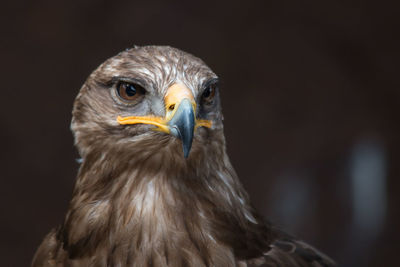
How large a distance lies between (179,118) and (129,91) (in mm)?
283

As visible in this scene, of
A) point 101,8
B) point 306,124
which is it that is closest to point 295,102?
point 306,124

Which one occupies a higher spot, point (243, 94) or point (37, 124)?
point (243, 94)

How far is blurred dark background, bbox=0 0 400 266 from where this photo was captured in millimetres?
4148

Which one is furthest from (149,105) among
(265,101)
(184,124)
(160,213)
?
(265,101)

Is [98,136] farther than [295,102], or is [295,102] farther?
[295,102]

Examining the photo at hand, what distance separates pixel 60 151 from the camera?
4.26 meters

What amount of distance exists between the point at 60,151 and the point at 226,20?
58.1 inches

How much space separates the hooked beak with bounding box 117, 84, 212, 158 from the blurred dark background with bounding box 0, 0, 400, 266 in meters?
2.37

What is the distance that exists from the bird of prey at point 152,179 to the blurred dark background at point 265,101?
215cm

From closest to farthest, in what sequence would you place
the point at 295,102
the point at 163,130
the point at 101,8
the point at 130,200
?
the point at 163,130 → the point at 130,200 → the point at 101,8 → the point at 295,102

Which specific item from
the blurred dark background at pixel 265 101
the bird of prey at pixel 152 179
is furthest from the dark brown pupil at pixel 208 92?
the blurred dark background at pixel 265 101

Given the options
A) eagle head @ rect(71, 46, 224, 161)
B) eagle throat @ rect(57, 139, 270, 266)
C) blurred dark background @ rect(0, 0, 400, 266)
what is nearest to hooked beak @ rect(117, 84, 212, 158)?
eagle head @ rect(71, 46, 224, 161)

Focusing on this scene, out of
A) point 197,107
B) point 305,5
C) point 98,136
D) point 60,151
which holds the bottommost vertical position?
point 60,151

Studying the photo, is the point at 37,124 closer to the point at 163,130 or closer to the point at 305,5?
the point at 305,5
